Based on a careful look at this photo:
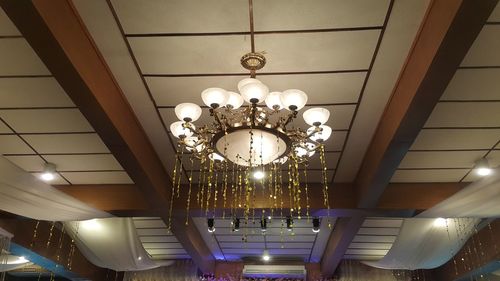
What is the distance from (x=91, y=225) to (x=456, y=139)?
462 centimetres

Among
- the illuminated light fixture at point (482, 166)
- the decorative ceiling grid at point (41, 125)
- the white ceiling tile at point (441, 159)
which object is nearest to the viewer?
the decorative ceiling grid at point (41, 125)

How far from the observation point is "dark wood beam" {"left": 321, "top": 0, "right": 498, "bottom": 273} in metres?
2.22

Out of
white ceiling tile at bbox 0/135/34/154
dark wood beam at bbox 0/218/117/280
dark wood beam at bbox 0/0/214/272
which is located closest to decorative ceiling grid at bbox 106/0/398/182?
dark wood beam at bbox 0/0/214/272

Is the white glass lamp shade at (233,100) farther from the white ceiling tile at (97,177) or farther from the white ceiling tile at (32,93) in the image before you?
the white ceiling tile at (97,177)

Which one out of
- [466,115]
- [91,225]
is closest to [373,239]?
[466,115]

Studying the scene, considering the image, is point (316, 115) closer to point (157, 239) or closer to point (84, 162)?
point (84, 162)

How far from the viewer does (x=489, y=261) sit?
235 inches

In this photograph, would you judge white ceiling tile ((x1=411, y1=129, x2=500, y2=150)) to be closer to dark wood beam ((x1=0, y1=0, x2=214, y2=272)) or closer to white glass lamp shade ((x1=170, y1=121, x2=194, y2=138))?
white glass lamp shade ((x1=170, y1=121, x2=194, y2=138))

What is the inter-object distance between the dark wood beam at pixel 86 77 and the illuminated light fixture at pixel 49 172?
1.09 m

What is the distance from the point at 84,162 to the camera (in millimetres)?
4512

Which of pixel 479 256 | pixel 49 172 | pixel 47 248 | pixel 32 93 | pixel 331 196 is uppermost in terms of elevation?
pixel 32 93

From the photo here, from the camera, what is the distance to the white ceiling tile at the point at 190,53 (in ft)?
9.39

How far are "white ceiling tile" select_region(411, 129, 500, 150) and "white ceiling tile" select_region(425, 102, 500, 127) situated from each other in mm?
127

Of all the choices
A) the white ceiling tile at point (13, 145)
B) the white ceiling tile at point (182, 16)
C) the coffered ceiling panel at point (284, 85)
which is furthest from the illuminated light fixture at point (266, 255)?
the white ceiling tile at point (182, 16)
